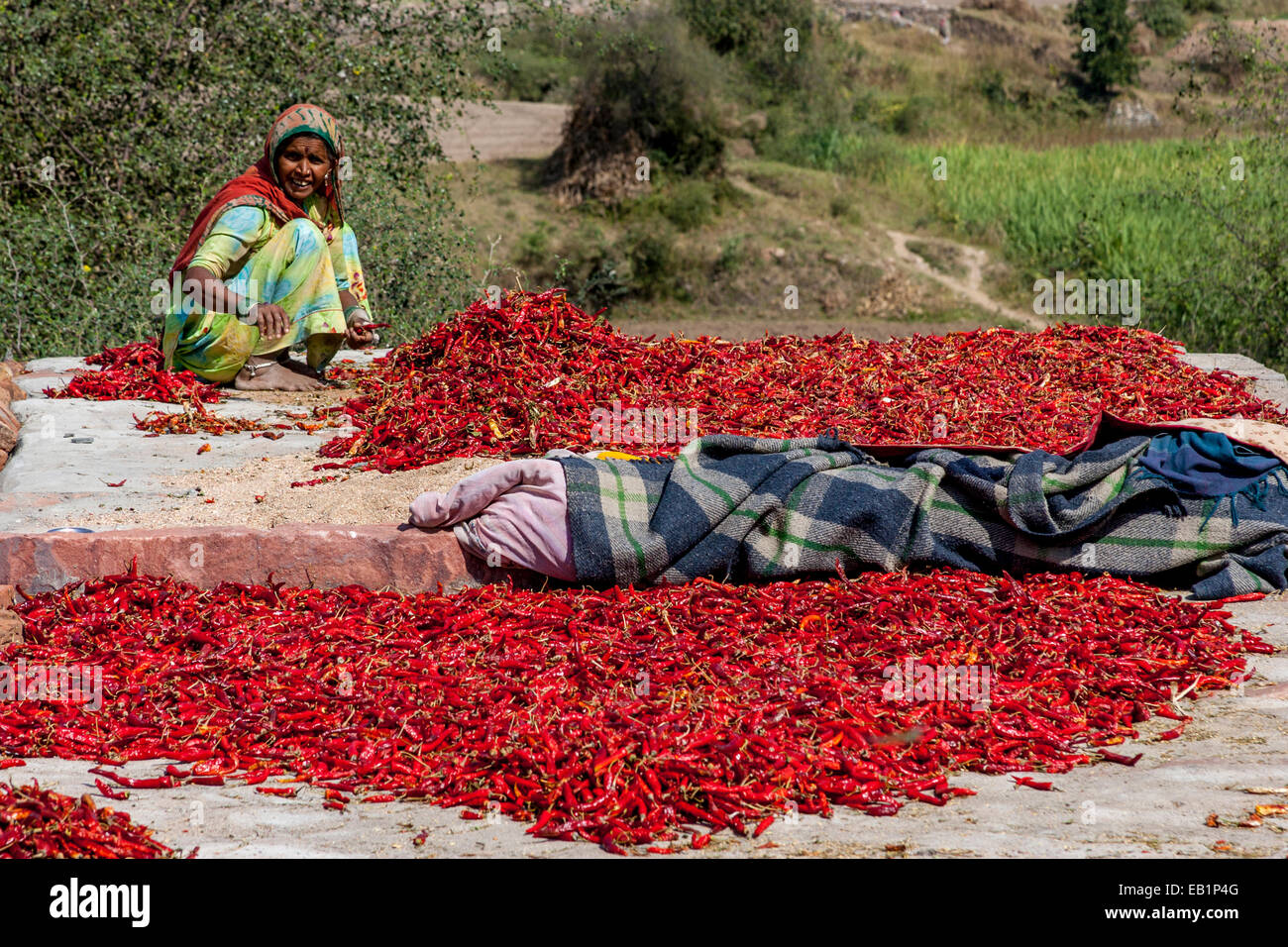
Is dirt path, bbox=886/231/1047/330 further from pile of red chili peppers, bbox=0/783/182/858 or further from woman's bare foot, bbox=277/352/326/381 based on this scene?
pile of red chili peppers, bbox=0/783/182/858

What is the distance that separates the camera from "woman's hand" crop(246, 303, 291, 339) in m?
5.81

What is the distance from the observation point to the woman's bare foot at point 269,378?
245 inches

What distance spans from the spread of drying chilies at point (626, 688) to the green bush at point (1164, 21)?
102 ft

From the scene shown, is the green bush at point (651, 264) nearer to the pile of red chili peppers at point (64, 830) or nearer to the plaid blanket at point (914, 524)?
the plaid blanket at point (914, 524)

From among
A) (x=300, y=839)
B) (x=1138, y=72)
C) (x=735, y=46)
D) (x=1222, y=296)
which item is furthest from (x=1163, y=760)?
(x=1138, y=72)

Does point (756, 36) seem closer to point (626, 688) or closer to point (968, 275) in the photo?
point (968, 275)

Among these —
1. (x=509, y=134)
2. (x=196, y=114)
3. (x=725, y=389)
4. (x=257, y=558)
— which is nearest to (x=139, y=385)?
(x=257, y=558)

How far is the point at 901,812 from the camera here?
2.58 meters

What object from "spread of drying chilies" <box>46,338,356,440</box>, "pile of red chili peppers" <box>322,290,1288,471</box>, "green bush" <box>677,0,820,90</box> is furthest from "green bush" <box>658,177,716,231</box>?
"spread of drying chilies" <box>46,338,356,440</box>

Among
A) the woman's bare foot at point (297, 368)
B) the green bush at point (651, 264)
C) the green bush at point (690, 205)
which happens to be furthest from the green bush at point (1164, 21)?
the woman's bare foot at point (297, 368)

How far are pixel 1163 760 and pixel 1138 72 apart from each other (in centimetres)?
2868

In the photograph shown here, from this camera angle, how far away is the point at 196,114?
990 centimetres

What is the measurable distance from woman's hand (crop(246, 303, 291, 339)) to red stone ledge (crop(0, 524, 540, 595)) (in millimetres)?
2149

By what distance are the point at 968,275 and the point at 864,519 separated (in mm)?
12685
